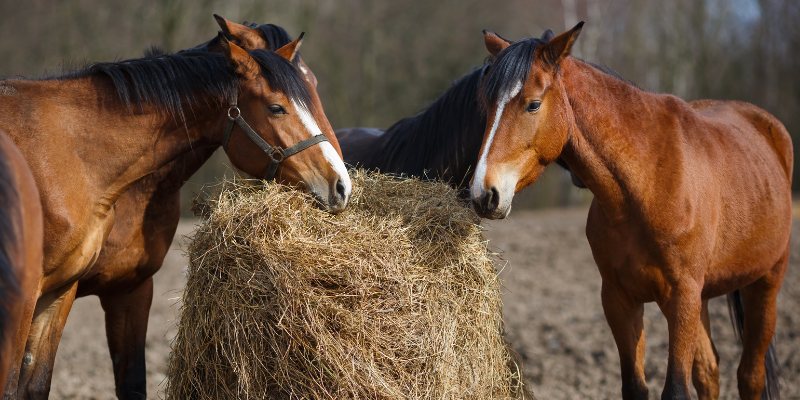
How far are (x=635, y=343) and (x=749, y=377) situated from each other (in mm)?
1104

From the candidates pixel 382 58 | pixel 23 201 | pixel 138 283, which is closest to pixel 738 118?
pixel 138 283

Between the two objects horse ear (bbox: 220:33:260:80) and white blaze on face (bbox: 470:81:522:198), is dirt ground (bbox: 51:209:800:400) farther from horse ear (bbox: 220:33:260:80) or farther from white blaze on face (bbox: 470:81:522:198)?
horse ear (bbox: 220:33:260:80)

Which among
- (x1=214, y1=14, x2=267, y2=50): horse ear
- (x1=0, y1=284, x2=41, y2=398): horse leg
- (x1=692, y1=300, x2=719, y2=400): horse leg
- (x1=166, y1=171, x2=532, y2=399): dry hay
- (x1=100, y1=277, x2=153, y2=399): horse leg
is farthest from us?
(x1=692, y1=300, x2=719, y2=400): horse leg

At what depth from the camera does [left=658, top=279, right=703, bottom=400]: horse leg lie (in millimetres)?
3857

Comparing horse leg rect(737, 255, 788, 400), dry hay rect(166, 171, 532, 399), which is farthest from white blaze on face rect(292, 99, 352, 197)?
horse leg rect(737, 255, 788, 400)

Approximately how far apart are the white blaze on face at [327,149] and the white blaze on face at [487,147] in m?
0.55

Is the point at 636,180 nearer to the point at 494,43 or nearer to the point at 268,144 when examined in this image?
the point at 494,43

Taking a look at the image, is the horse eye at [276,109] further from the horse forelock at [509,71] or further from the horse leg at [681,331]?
the horse leg at [681,331]

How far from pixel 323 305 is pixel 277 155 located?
767mm

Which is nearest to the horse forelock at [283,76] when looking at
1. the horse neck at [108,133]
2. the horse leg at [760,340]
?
the horse neck at [108,133]

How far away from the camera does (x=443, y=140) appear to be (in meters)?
4.70

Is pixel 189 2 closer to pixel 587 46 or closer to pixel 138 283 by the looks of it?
pixel 587 46

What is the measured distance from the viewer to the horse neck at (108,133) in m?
3.59

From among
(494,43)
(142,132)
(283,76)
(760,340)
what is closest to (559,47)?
(494,43)
